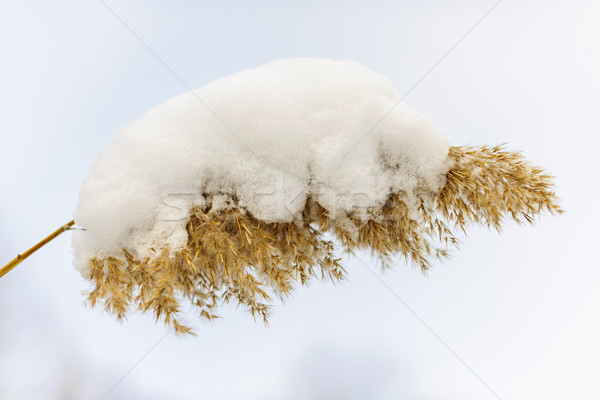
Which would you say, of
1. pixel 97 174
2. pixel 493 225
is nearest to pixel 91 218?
pixel 97 174

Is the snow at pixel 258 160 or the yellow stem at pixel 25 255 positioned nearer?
the yellow stem at pixel 25 255

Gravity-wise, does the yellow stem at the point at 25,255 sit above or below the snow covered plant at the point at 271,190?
below

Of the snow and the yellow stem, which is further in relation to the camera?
the snow

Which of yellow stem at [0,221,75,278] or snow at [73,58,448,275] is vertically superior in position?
snow at [73,58,448,275]

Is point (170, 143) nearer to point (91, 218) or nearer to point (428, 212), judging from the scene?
point (91, 218)

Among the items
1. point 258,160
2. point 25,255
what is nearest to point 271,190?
point 258,160

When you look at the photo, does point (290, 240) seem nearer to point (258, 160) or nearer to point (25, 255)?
point (258, 160)
